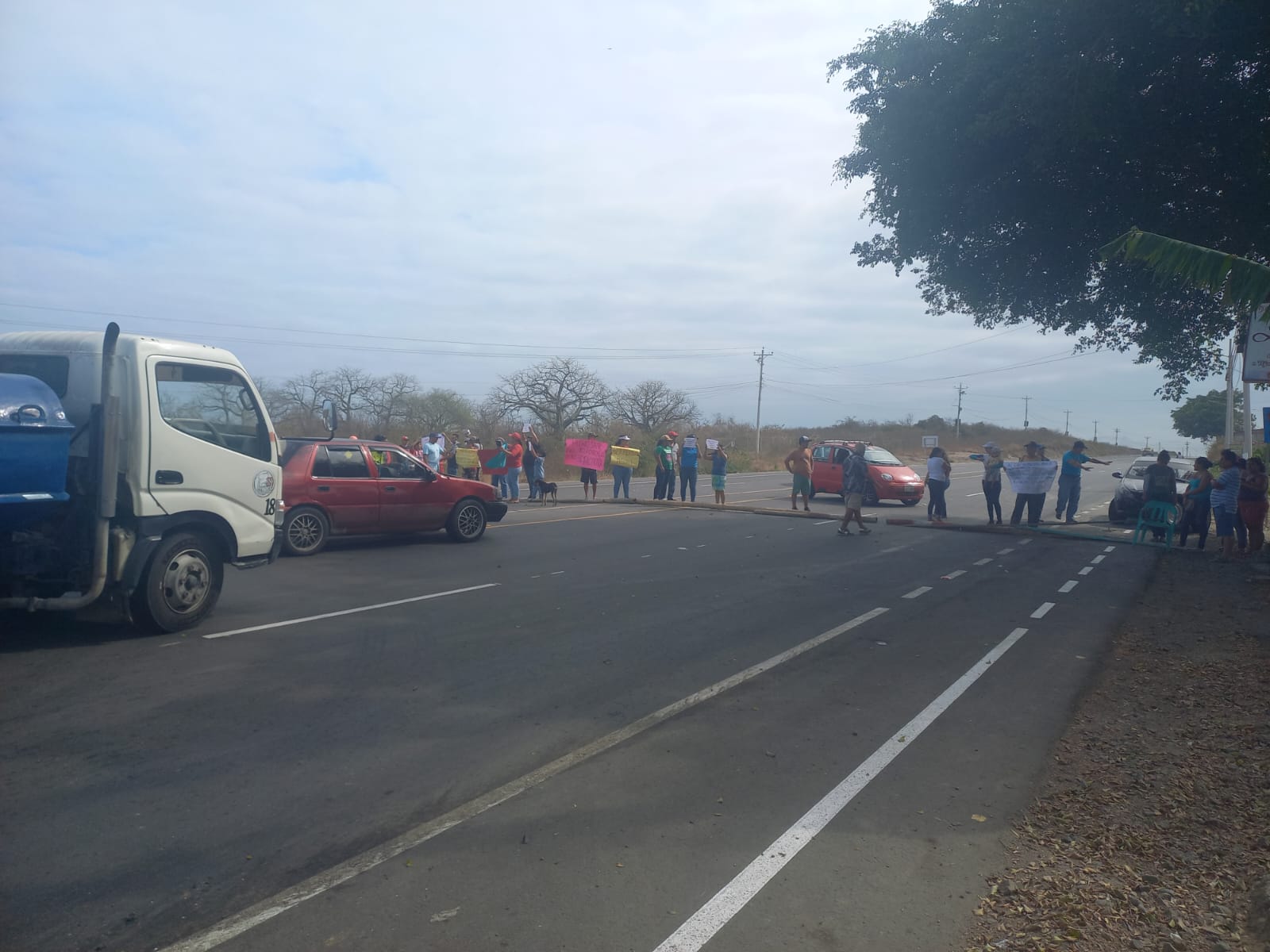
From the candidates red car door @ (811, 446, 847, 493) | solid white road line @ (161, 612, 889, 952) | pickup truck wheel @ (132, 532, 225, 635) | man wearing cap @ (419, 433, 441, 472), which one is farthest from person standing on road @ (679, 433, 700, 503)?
solid white road line @ (161, 612, 889, 952)

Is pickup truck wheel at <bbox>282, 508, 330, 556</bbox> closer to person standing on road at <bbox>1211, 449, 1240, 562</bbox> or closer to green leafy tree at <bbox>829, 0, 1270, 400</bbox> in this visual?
green leafy tree at <bbox>829, 0, 1270, 400</bbox>

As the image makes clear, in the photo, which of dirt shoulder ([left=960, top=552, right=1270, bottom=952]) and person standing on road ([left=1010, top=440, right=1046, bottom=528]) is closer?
dirt shoulder ([left=960, top=552, right=1270, bottom=952])

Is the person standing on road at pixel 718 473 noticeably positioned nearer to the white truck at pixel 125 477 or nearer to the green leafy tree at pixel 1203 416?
the white truck at pixel 125 477

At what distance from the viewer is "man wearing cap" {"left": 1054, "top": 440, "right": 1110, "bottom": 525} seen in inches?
789

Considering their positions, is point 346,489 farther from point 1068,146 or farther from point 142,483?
point 1068,146

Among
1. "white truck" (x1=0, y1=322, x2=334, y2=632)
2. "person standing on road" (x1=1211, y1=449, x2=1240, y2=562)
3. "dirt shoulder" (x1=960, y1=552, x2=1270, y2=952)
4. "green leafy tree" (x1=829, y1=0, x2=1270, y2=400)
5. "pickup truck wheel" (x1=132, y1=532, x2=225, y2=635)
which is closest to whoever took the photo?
"dirt shoulder" (x1=960, y1=552, x2=1270, y2=952)

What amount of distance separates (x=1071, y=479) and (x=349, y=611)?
16.8 meters

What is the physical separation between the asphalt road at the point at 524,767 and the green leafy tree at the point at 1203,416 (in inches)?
2669

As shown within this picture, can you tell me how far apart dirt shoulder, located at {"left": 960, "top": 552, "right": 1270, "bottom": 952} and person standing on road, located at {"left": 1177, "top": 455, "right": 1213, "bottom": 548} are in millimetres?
9472

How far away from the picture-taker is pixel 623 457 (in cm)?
2453

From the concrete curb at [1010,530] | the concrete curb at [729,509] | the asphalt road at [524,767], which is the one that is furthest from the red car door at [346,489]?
the concrete curb at [1010,530]

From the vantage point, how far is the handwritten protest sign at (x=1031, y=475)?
61.8 ft

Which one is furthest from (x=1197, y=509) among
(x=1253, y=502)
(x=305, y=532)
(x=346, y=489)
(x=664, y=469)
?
(x=305, y=532)

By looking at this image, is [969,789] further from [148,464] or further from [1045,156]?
[1045,156]
